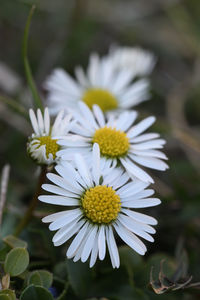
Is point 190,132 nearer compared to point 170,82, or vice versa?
point 190,132

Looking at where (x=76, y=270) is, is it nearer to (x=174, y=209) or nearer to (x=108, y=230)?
(x=108, y=230)

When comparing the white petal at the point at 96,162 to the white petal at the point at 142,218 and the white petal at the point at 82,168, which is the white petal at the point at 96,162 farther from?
the white petal at the point at 142,218

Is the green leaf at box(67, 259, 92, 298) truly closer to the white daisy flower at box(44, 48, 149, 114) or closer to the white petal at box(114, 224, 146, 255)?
the white petal at box(114, 224, 146, 255)

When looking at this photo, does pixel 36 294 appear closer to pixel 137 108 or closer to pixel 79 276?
pixel 79 276

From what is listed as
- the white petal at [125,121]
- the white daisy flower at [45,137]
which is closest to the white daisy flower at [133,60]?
the white petal at [125,121]

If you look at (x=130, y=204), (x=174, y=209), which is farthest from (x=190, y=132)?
(x=130, y=204)

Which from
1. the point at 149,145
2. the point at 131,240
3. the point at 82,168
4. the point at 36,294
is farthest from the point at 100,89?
the point at 36,294

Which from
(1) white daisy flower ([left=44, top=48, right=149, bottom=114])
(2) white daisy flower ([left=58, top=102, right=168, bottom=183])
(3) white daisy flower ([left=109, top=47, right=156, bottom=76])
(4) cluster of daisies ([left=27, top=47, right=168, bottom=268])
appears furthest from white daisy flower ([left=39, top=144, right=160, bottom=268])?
(3) white daisy flower ([left=109, top=47, right=156, bottom=76])

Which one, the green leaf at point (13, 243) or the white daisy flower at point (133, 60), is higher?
the white daisy flower at point (133, 60)
